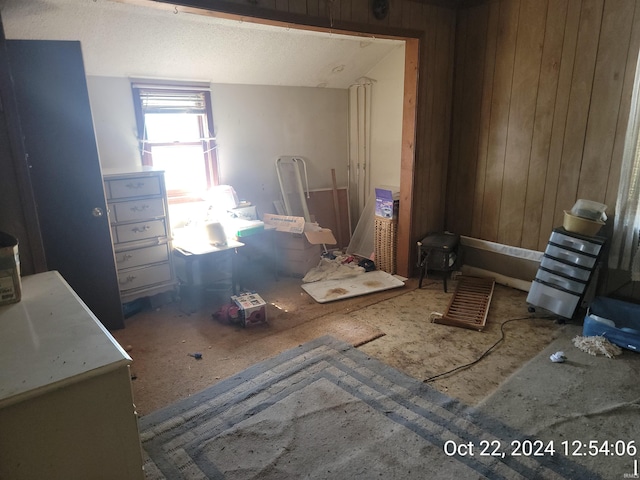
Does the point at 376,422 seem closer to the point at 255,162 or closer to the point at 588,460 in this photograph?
the point at 588,460

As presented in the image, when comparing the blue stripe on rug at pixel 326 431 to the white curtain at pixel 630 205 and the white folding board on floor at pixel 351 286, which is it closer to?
the white folding board on floor at pixel 351 286

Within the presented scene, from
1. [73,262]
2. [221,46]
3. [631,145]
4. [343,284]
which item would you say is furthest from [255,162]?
[631,145]

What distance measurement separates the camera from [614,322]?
2.75m

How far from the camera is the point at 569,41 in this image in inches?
118

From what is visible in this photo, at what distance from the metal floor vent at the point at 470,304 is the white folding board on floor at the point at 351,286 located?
0.53 metres

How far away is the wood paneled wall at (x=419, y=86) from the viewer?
297cm

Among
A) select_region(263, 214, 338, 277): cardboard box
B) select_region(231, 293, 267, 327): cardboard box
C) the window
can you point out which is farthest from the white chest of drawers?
select_region(263, 214, 338, 277): cardboard box

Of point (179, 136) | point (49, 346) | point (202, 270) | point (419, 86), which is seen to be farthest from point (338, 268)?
point (49, 346)

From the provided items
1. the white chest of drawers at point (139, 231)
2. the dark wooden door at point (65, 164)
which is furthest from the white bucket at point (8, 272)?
the white chest of drawers at point (139, 231)

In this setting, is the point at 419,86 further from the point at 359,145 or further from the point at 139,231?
the point at 139,231

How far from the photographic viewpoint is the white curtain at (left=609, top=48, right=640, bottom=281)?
2.68m

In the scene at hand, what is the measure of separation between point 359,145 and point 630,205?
273cm

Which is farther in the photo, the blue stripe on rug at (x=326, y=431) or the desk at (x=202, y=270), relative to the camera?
the desk at (x=202, y=270)

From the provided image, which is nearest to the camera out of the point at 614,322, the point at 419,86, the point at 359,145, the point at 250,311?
the point at 614,322
